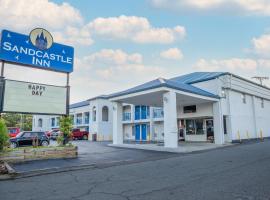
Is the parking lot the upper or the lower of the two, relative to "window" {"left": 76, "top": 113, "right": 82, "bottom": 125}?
lower

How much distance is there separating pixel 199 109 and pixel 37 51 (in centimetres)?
1747

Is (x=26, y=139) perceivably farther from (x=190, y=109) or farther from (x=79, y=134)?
(x=79, y=134)

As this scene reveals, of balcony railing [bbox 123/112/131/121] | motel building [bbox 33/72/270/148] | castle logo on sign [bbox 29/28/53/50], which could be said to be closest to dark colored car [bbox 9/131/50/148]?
motel building [bbox 33/72/270/148]

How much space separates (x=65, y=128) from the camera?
1485 centimetres

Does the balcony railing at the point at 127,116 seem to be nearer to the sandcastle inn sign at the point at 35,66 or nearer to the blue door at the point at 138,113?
the blue door at the point at 138,113

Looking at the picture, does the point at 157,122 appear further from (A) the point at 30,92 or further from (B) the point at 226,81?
(A) the point at 30,92

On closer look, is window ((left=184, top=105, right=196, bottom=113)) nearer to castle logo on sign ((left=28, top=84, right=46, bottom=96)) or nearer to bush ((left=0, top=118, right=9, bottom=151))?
castle logo on sign ((left=28, top=84, right=46, bottom=96))

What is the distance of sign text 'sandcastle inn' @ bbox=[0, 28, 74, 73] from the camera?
42.8 feet

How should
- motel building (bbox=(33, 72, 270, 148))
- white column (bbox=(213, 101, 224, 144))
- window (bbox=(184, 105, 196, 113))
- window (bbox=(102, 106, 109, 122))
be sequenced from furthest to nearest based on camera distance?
window (bbox=(102, 106, 109, 122)) < window (bbox=(184, 105, 196, 113)) < white column (bbox=(213, 101, 224, 144)) < motel building (bbox=(33, 72, 270, 148))

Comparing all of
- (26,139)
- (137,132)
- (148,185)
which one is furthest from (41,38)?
(137,132)

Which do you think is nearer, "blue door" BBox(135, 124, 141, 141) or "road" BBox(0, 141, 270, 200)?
"road" BBox(0, 141, 270, 200)

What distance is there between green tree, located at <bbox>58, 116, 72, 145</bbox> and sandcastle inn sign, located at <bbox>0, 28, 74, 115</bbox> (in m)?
0.46

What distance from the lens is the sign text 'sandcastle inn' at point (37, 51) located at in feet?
42.8

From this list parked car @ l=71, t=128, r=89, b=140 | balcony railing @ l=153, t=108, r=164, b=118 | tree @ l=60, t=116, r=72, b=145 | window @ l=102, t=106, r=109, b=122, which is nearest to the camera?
tree @ l=60, t=116, r=72, b=145
